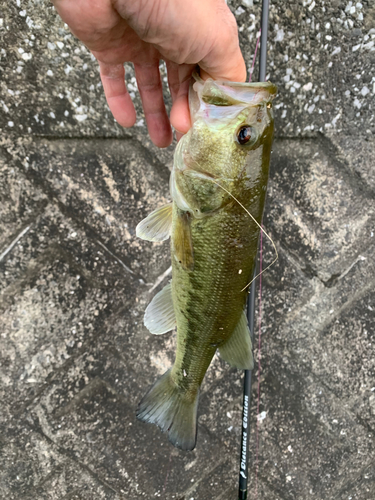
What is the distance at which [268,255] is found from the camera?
170cm

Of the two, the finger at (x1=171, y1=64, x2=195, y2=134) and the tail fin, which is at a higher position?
the finger at (x1=171, y1=64, x2=195, y2=134)

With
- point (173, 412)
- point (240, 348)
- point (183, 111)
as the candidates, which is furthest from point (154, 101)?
point (173, 412)

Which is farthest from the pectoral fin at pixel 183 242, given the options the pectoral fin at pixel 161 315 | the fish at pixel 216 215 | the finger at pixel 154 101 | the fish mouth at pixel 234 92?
the finger at pixel 154 101

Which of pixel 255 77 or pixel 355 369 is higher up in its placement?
pixel 255 77

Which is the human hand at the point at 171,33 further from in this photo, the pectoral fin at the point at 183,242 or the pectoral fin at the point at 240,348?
the pectoral fin at the point at 240,348

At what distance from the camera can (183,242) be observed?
108 cm

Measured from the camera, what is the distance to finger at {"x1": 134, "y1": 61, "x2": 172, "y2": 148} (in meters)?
1.27

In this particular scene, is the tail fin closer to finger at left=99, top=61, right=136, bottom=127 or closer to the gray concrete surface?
the gray concrete surface

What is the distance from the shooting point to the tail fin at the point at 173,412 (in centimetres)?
128

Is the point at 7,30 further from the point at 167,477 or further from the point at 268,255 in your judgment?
the point at 167,477

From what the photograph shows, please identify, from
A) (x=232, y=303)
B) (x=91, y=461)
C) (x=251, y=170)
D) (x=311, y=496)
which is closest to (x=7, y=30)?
(x=251, y=170)

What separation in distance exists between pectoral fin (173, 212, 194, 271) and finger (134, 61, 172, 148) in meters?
0.47

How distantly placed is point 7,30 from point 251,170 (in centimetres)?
121

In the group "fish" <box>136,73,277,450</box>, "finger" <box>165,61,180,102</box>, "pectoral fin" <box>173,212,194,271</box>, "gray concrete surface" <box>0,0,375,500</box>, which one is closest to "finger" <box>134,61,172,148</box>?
"finger" <box>165,61,180,102</box>
